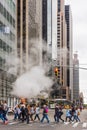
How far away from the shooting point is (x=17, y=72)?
234 feet

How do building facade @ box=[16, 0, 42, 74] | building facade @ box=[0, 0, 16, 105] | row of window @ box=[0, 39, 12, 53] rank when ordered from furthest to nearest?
1. building facade @ box=[16, 0, 42, 74]
2. row of window @ box=[0, 39, 12, 53]
3. building facade @ box=[0, 0, 16, 105]

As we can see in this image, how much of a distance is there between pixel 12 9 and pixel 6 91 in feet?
53.8

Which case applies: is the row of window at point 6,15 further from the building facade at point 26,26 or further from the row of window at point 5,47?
the building facade at point 26,26

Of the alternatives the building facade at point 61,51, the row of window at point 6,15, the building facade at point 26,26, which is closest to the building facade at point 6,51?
the row of window at point 6,15

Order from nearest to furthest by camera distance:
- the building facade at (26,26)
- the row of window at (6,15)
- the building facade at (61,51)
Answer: the row of window at (6,15) < the building facade at (61,51) < the building facade at (26,26)

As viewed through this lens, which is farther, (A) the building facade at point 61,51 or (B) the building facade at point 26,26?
(B) the building facade at point 26,26

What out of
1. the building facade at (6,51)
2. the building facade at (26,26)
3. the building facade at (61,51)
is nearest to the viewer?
the building facade at (6,51)

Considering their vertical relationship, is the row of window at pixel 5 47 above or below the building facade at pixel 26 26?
below

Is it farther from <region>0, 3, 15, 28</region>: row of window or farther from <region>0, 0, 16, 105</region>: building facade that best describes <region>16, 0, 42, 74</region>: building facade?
<region>0, 0, 16, 105</region>: building facade

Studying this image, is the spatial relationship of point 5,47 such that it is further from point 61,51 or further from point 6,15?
point 61,51

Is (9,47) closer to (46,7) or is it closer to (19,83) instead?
(19,83)

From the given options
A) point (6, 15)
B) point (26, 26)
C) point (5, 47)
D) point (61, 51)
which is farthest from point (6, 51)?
point (26, 26)

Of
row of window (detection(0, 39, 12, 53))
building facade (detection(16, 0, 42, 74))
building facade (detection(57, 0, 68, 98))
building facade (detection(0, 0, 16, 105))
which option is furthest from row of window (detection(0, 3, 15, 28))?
building facade (detection(16, 0, 42, 74))

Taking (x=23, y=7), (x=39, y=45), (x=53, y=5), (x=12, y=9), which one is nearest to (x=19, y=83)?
(x=12, y=9)
